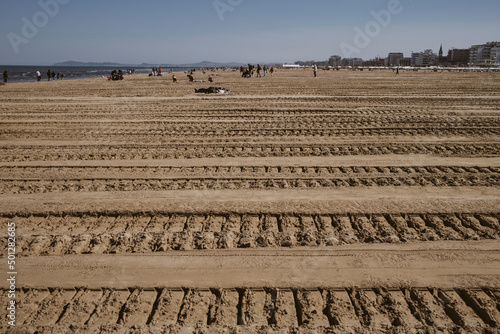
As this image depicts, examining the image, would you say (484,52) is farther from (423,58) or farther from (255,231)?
(255,231)

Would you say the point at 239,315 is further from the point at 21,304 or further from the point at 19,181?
the point at 19,181

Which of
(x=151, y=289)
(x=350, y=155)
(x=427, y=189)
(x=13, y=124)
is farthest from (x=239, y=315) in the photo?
(x=13, y=124)

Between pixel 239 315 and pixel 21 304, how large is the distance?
2003 mm

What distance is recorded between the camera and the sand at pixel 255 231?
2.69 metres

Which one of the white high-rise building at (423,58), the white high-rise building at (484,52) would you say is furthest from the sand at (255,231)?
the white high-rise building at (423,58)

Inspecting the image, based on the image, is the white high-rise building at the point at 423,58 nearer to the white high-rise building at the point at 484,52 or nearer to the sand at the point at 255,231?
the white high-rise building at the point at 484,52

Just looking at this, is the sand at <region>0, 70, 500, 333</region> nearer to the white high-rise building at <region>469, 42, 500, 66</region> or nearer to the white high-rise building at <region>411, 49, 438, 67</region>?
the white high-rise building at <region>469, 42, 500, 66</region>

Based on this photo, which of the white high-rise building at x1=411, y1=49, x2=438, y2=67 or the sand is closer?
the sand

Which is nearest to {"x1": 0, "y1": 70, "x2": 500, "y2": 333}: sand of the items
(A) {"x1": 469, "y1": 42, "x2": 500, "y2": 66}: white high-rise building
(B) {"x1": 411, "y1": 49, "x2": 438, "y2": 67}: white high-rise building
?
(A) {"x1": 469, "y1": 42, "x2": 500, "y2": 66}: white high-rise building

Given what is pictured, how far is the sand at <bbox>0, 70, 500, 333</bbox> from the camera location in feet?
8.82

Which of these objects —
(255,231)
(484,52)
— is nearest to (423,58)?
(484,52)

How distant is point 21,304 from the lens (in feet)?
9.23

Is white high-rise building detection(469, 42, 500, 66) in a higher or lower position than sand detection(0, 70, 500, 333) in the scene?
higher

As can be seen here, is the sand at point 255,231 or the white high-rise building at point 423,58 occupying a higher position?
the white high-rise building at point 423,58
